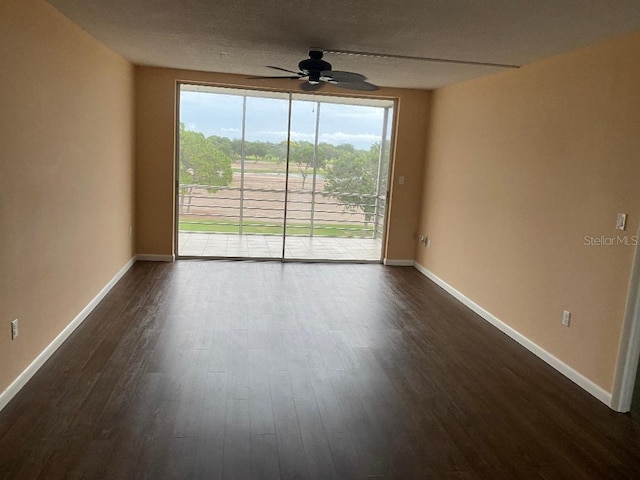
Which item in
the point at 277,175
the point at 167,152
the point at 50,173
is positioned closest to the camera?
the point at 50,173

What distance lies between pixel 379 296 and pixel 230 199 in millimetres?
3517

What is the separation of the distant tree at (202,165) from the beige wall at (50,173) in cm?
234

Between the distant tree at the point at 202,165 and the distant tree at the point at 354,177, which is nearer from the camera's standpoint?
the distant tree at the point at 202,165

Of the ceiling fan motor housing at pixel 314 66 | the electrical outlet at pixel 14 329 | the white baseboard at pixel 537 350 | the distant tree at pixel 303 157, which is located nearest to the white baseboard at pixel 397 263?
the white baseboard at pixel 537 350

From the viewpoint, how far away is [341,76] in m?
3.75

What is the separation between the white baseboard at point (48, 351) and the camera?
107 inches

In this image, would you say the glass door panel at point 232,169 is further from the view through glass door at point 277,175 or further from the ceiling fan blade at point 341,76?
the ceiling fan blade at point 341,76

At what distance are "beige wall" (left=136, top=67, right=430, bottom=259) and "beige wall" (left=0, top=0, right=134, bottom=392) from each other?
37.5 inches

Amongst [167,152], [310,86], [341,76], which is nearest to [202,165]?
[167,152]

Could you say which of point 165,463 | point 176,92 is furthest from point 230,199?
point 165,463

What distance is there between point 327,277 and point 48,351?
331 centimetres

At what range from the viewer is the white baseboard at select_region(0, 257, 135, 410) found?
2711 mm

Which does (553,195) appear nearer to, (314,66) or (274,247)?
(314,66)

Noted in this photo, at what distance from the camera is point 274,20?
3.26m
